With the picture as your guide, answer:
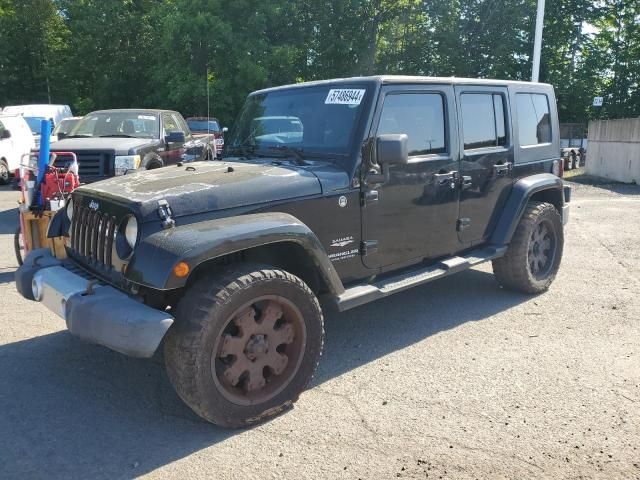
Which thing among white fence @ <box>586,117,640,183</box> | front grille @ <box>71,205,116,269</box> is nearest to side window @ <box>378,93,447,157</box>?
front grille @ <box>71,205,116,269</box>

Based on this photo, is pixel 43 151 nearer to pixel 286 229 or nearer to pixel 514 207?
pixel 286 229

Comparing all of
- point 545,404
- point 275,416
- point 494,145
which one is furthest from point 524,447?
point 494,145

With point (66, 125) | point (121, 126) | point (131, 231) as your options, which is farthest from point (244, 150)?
point (66, 125)

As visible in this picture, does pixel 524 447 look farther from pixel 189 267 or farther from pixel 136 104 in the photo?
pixel 136 104

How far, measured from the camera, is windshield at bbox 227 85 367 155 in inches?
162

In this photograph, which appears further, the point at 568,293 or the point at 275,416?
the point at 568,293

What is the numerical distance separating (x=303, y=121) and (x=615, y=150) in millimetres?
16063

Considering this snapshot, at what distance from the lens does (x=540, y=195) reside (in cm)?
594

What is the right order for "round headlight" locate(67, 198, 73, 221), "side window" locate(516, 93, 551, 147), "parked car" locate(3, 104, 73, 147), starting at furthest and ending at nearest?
Answer: "parked car" locate(3, 104, 73, 147) → "side window" locate(516, 93, 551, 147) → "round headlight" locate(67, 198, 73, 221)

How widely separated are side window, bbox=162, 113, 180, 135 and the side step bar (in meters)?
6.89

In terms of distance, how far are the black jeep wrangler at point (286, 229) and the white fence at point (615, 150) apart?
1312cm

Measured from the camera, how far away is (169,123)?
10.7 meters

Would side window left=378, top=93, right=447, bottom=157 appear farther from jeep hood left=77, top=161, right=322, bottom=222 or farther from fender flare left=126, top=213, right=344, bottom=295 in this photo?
fender flare left=126, top=213, right=344, bottom=295

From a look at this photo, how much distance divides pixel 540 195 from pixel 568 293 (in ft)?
3.38
